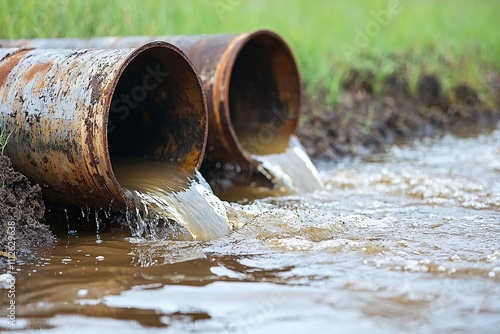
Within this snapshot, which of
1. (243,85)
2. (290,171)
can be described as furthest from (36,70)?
(243,85)

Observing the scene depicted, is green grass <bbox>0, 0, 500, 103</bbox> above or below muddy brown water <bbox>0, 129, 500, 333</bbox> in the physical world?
above

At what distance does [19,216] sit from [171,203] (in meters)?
0.74

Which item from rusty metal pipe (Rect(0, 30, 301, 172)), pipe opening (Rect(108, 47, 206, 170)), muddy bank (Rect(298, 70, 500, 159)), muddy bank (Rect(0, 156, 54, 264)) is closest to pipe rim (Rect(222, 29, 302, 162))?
rusty metal pipe (Rect(0, 30, 301, 172))

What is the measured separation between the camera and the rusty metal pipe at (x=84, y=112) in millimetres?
3275

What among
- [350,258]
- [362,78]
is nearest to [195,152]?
[350,258]

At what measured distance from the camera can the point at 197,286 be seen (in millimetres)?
2670

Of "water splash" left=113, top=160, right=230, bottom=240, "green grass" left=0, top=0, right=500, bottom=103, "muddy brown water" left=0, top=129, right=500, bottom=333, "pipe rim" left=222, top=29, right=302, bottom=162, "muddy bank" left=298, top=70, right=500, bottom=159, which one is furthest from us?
"muddy bank" left=298, top=70, right=500, bottom=159

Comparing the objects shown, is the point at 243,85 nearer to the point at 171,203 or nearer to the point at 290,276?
the point at 171,203

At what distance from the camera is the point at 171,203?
11.9ft

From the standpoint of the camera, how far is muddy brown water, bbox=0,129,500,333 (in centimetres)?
234

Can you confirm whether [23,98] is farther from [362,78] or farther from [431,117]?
[431,117]

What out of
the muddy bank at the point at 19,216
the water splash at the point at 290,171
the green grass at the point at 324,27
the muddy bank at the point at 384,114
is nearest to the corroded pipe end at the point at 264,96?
the water splash at the point at 290,171

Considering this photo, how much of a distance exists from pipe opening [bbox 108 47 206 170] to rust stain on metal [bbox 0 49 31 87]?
593 millimetres

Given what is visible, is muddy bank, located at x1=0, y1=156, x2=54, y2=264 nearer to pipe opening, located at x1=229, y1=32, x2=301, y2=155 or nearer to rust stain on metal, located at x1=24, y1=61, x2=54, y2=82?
rust stain on metal, located at x1=24, y1=61, x2=54, y2=82
